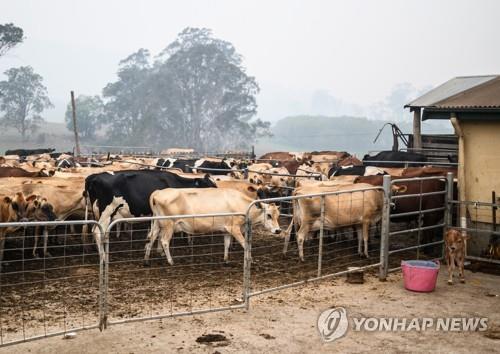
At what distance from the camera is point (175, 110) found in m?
75.9

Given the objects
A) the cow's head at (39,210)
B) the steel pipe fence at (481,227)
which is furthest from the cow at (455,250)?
the cow's head at (39,210)

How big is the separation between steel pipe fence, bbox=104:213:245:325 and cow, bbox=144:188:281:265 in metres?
0.02

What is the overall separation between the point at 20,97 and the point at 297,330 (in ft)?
280

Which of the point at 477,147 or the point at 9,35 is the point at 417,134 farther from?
the point at 9,35

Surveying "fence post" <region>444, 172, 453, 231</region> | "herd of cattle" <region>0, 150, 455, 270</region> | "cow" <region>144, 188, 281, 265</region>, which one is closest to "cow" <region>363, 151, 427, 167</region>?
"herd of cattle" <region>0, 150, 455, 270</region>

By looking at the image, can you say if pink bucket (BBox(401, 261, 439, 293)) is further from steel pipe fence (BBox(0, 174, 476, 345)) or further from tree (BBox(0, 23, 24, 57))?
tree (BBox(0, 23, 24, 57))

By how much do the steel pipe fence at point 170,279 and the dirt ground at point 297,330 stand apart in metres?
0.30

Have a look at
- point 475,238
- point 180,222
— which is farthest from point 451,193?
point 180,222

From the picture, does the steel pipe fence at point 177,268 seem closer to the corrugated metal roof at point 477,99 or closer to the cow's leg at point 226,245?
the cow's leg at point 226,245

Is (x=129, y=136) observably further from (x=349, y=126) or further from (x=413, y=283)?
(x=349, y=126)

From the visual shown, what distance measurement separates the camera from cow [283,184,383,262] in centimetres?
1102

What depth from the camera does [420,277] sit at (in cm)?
888

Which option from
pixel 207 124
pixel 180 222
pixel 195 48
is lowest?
pixel 180 222

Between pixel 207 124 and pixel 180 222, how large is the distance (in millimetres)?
67296
